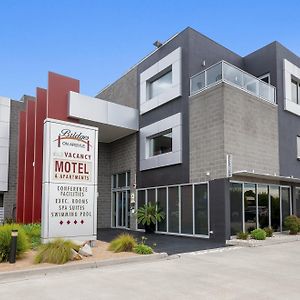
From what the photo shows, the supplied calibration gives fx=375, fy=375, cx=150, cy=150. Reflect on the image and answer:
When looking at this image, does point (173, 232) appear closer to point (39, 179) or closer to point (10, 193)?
point (39, 179)

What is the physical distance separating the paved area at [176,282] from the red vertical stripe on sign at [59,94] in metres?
10.5

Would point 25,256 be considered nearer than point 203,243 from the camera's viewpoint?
Yes

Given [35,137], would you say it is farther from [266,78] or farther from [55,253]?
[266,78]

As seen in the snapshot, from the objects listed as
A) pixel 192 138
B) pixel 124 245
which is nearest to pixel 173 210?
pixel 192 138

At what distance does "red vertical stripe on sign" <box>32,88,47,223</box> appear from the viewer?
19.2 metres

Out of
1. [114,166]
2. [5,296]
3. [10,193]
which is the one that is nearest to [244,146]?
[114,166]

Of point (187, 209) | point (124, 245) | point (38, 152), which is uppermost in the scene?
point (38, 152)

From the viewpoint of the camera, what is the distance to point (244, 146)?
56.8ft

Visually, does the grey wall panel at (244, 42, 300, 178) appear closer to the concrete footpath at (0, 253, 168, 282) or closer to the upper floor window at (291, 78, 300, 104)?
the upper floor window at (291, 78, 300, 104)

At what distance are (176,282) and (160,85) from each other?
15016mm

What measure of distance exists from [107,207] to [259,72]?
12.7m

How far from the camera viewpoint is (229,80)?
56.6 ft

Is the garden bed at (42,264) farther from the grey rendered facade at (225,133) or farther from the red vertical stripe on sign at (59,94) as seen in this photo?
the red vertical stripe on sign at (59,94)

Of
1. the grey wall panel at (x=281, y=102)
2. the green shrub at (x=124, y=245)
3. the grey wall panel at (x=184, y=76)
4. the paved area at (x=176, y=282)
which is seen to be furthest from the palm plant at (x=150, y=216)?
the paved area at (x=176, y=282)
